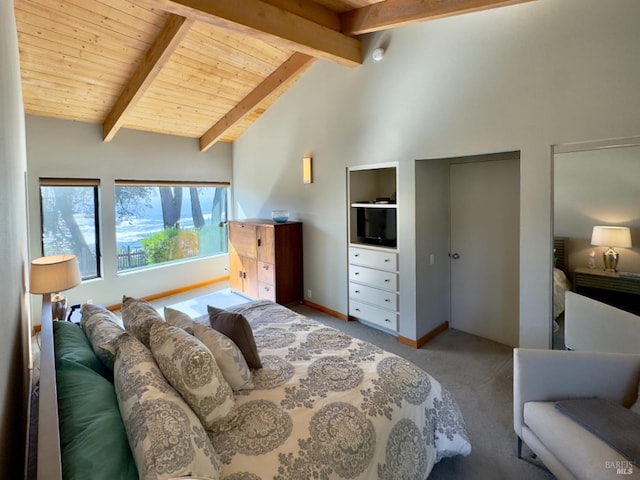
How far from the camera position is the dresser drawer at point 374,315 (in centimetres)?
395

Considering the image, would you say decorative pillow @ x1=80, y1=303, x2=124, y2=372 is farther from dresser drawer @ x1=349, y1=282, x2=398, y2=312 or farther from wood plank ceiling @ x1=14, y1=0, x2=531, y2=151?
dresser drawer @ x1=349, y1=282, x2=398, y2=312

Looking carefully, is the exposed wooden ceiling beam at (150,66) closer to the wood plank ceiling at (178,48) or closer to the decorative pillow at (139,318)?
the wood plank ceiling at (178,48)

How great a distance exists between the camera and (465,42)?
123 inches

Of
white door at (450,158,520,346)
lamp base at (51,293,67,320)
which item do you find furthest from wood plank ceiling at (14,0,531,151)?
lamp base at (51,293,67,320)

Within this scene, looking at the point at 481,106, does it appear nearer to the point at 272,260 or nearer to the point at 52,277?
the point at 272,260

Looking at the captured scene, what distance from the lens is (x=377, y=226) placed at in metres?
4.20

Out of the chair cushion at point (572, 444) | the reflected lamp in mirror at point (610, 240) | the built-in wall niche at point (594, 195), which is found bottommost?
the chair cushion at point (572, 444)

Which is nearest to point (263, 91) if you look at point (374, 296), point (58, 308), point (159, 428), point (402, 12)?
point (402, 12)

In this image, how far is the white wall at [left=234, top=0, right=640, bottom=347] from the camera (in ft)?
8.19

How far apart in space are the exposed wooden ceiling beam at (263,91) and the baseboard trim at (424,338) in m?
3.61

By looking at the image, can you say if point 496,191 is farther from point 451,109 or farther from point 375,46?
point 375,46

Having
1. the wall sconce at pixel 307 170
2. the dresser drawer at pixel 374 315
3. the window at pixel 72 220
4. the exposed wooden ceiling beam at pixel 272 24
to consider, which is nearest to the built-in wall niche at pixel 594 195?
the dresser drawer at pixel 374 315

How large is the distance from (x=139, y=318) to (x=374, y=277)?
9.00 ft

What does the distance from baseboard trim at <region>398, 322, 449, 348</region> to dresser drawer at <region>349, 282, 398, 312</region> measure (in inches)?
13.9
